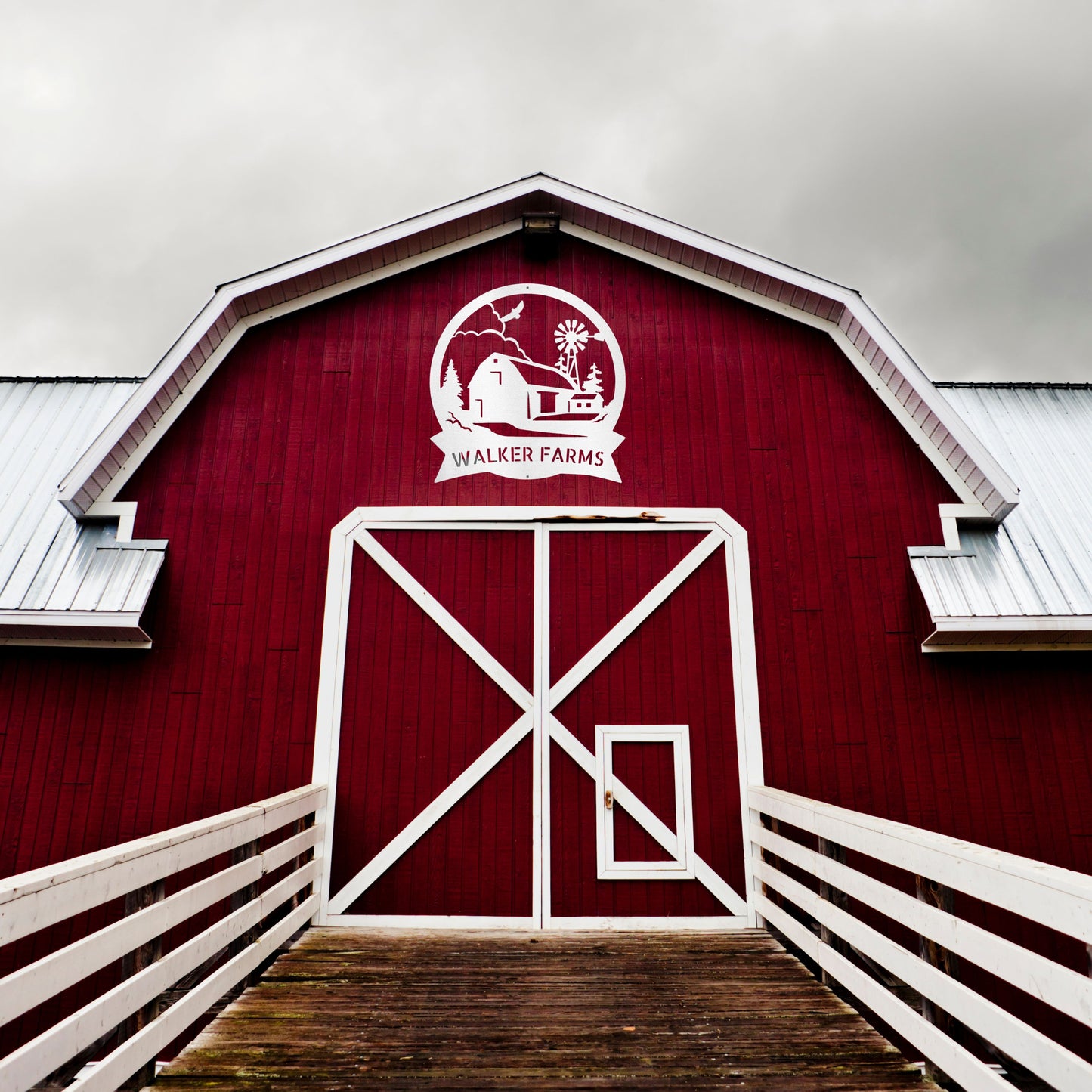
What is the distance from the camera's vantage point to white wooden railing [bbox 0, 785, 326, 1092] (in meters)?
2.28

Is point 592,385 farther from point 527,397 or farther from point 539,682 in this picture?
point 539,682

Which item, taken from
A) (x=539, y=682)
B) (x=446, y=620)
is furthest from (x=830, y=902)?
(x=446, y=620)

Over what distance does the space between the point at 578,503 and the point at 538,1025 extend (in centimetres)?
389

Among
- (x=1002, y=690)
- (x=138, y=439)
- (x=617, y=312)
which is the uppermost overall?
(x=617, y=312)

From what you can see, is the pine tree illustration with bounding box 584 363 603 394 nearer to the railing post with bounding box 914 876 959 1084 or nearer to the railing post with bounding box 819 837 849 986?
the railing post with bounding box 819 837 849 986

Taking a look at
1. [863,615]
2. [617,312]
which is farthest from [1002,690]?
[617,312]

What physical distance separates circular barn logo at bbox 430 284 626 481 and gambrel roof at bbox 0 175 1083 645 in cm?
73

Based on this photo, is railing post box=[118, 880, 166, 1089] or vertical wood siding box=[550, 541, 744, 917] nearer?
railing post box=[118, 880, 166, 1089]

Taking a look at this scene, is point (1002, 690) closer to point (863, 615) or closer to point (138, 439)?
point (863, 615)

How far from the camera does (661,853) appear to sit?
570 centimetres

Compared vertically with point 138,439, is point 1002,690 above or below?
below

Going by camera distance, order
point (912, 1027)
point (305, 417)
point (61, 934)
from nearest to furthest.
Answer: point (912, 1027)
point (61, 934)
point (305, 417)

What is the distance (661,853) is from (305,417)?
467 centimetres

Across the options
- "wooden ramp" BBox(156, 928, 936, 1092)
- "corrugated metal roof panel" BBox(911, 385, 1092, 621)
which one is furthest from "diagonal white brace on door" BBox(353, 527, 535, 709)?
"corrugated metal roof panel" BBox(911, 385, 1092, 621)
